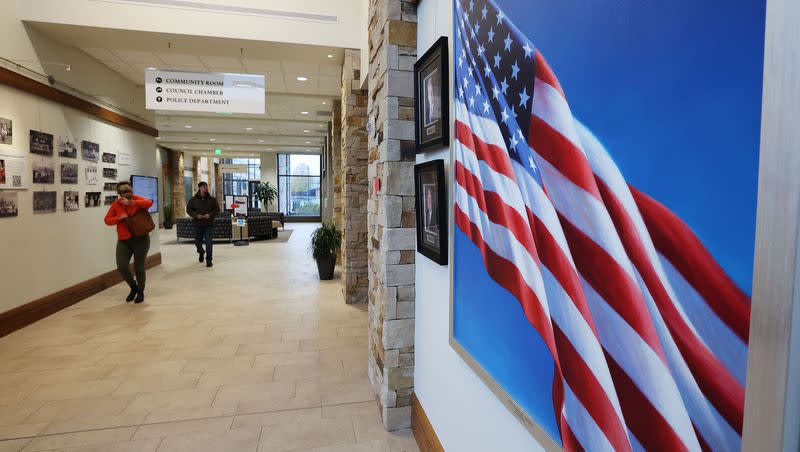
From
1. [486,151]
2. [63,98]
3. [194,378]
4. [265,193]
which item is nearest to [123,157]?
[63,98]

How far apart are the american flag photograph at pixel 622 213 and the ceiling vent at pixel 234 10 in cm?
436

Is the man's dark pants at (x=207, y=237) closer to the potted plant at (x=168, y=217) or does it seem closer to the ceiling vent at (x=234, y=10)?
the ceiling vent at (x=234, y=10)

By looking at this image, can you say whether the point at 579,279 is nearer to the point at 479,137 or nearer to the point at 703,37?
the point at 703,37

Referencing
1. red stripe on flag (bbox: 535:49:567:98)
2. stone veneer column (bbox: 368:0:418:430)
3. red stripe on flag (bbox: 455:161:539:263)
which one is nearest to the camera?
red stripe on flag (bbox: 535:49:567:98)

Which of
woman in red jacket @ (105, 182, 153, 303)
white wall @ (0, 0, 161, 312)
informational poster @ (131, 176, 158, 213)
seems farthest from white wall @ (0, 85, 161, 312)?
woman in red jacket @ (105, 182, 153, 303)

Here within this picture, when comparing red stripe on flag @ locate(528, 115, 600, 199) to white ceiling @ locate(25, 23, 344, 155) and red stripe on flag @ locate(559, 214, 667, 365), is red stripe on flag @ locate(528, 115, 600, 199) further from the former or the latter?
white ceiling @ locate(25, 23, 344, 155)

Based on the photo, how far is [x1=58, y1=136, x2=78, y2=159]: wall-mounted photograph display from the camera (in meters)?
5.19

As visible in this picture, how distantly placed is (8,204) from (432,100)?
4.67 m

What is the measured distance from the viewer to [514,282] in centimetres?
127

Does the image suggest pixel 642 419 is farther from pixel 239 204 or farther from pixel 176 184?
pixel 176 184

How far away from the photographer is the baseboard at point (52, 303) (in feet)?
13.9

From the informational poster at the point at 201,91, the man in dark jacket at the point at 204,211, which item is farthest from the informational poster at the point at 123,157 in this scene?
the informational poster at the point at 201,91

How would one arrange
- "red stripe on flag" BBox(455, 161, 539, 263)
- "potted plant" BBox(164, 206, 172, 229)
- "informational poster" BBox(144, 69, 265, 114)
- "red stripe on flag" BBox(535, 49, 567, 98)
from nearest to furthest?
"red stripe on flag" BBox(535, 49, 567, 98)
"red stripe on flag" BBox(455, 161, 539, 263)
"informational poster" BBox(144, 69, 265, 114)
"potted plant" BBox(164, 206, 172, 229)

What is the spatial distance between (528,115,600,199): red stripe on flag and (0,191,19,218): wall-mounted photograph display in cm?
521
